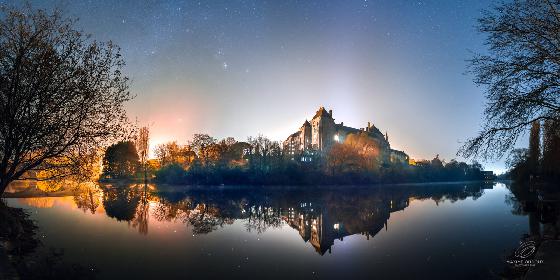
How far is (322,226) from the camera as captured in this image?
93.0 ft

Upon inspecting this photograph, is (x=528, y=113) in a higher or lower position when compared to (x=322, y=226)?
higher

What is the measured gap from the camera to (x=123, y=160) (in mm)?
100812

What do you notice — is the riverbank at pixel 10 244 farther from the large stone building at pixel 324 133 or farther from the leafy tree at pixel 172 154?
the large stone building at pixel 324 133

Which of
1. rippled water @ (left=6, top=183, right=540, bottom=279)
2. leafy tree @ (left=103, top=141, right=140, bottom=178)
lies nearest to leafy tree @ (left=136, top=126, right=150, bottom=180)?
leafy tree @ (left=103, top=141, right=140, bottom=178)

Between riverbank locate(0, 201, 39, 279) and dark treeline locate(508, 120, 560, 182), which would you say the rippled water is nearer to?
riverbank locate(0, 201, 39, 279)

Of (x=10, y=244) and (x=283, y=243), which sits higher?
(x=10, y=244)

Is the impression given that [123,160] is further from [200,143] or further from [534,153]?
[534,153]

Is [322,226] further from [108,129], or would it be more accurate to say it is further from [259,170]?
[259,170]

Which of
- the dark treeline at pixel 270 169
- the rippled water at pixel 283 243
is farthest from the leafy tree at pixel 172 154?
the rippled water at pixel 283 243

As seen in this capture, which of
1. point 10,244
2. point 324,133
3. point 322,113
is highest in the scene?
point 322,113

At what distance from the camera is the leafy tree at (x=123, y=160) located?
9656 cm

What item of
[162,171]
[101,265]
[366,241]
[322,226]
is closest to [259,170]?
[162,171]

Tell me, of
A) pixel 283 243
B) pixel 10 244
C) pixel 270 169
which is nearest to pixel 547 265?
pixel 283 243

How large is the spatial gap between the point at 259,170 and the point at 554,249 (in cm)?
7246
